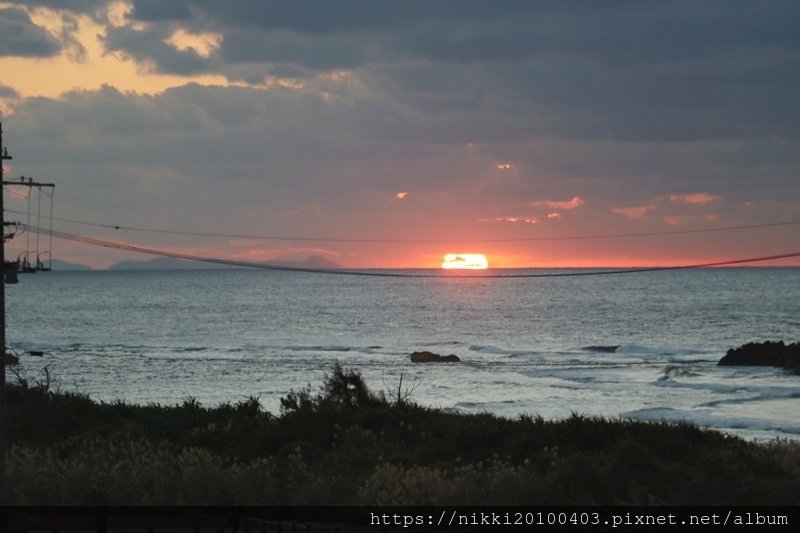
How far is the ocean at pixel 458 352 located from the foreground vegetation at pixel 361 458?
379 inches

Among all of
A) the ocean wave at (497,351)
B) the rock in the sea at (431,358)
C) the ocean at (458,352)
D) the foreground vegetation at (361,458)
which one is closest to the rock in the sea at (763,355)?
the ocean at (458,352)

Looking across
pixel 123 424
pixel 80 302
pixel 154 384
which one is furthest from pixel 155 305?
pixel 123 424

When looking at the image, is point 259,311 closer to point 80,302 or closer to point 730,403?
point 80,302

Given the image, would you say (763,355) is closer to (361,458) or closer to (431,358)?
(431,358)

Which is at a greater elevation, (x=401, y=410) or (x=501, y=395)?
(x=401, y=410)

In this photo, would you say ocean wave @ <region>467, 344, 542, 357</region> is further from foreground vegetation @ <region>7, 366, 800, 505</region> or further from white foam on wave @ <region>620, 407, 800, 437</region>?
foreground vegetation @ <region>7, 366, 800, 505</region>

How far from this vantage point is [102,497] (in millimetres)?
12773

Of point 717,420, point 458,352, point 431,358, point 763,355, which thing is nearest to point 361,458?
point 717,420

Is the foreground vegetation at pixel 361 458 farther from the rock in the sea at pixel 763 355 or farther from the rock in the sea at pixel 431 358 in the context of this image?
the rock in the sea at pixel 763 355

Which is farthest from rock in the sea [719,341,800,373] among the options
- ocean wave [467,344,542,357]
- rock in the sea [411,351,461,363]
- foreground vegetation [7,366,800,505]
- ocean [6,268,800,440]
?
foreground vegetation [7,366,800,505]

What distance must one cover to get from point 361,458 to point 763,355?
55.2 meters

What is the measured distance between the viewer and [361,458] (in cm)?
1723

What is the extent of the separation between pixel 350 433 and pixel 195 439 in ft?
11.5

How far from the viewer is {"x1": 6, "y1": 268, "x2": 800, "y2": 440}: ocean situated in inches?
1823
